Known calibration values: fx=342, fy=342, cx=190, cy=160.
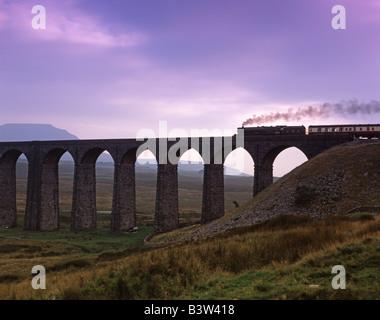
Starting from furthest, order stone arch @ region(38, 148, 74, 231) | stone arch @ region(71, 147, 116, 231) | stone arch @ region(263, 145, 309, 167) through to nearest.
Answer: stone arch @ region(38, 148, 74, 231), stone arch @ region(71, 147, 116, 231), stone arch @ region(263, 145, 309, 167)

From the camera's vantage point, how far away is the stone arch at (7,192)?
56.9 metres

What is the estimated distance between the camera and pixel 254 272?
11.6 meters

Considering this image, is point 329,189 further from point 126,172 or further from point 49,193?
point 49,193

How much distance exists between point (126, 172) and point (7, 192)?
919 inches

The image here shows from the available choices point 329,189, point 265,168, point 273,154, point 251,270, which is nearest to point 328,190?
point 329,189

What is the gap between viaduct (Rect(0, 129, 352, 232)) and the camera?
131 ft

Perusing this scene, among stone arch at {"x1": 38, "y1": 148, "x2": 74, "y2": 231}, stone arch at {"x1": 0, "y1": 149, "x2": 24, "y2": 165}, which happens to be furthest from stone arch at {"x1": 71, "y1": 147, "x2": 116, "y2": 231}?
stone arch at {"x1": 0, "y1": 149, "x2": 24, "y2": 165}

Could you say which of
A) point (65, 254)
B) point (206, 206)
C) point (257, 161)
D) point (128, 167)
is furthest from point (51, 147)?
point (257, 161)

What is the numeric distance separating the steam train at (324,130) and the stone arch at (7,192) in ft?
133

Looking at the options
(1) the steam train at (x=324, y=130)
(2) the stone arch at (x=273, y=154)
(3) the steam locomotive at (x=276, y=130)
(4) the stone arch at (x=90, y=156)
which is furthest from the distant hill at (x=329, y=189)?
(4) the stone arch at (x=90, y=156)

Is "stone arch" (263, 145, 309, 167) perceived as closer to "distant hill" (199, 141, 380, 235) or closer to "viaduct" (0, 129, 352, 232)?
"viaduct" (0, 129, 352, 232)

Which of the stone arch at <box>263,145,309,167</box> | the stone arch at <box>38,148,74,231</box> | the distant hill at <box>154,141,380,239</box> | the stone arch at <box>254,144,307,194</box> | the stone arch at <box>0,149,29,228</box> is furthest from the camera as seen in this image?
the stone arch at <box>0,149,29,228</box>
